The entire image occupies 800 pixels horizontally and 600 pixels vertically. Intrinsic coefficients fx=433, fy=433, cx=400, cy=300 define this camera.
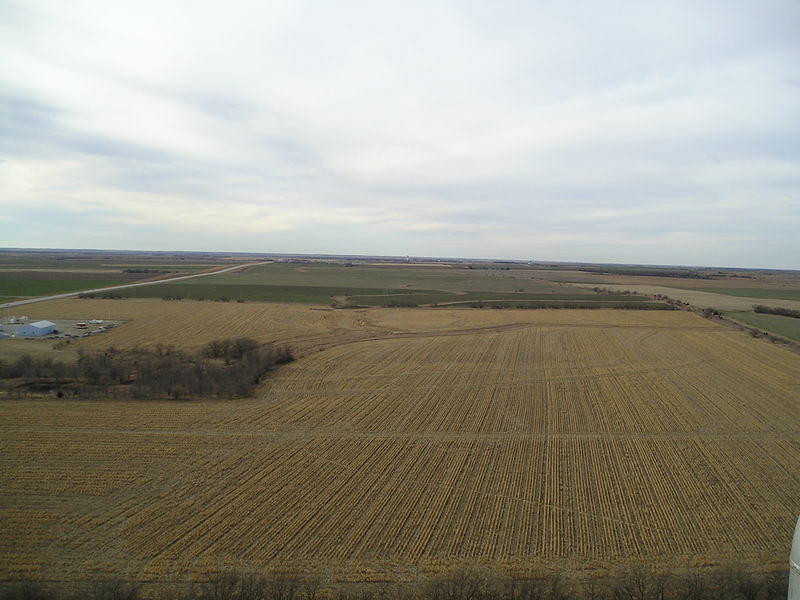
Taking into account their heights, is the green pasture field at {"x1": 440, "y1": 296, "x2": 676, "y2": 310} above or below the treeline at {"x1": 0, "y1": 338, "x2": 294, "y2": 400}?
above

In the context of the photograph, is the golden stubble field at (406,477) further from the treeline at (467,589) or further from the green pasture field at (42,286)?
the green pasture field at (42,286)

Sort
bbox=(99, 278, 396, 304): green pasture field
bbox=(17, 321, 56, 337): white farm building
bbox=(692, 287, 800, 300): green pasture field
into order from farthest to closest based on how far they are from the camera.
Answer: bbox=(692, 287, 800, 300): green pasture field
bbox=(99, 278, 396, 304): green pasture field
bbox=(17, 321, 56, 337): white farm building

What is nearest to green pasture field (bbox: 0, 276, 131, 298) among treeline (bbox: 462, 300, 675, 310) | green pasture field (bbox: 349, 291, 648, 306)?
green pasture field (bbox: 349, 291, 648, 306)

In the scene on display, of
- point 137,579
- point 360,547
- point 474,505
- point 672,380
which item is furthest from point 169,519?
point 672,380

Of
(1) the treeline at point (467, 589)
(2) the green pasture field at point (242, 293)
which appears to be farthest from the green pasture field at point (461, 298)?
(1) the treeline at point (467, 589)

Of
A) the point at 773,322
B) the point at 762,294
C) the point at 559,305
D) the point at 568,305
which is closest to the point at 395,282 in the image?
the point at 559,305

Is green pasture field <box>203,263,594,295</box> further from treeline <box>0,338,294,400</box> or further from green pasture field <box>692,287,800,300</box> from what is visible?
treeline <box>0,338,294,400</box>

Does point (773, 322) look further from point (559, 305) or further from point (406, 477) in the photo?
point (406, 477)
